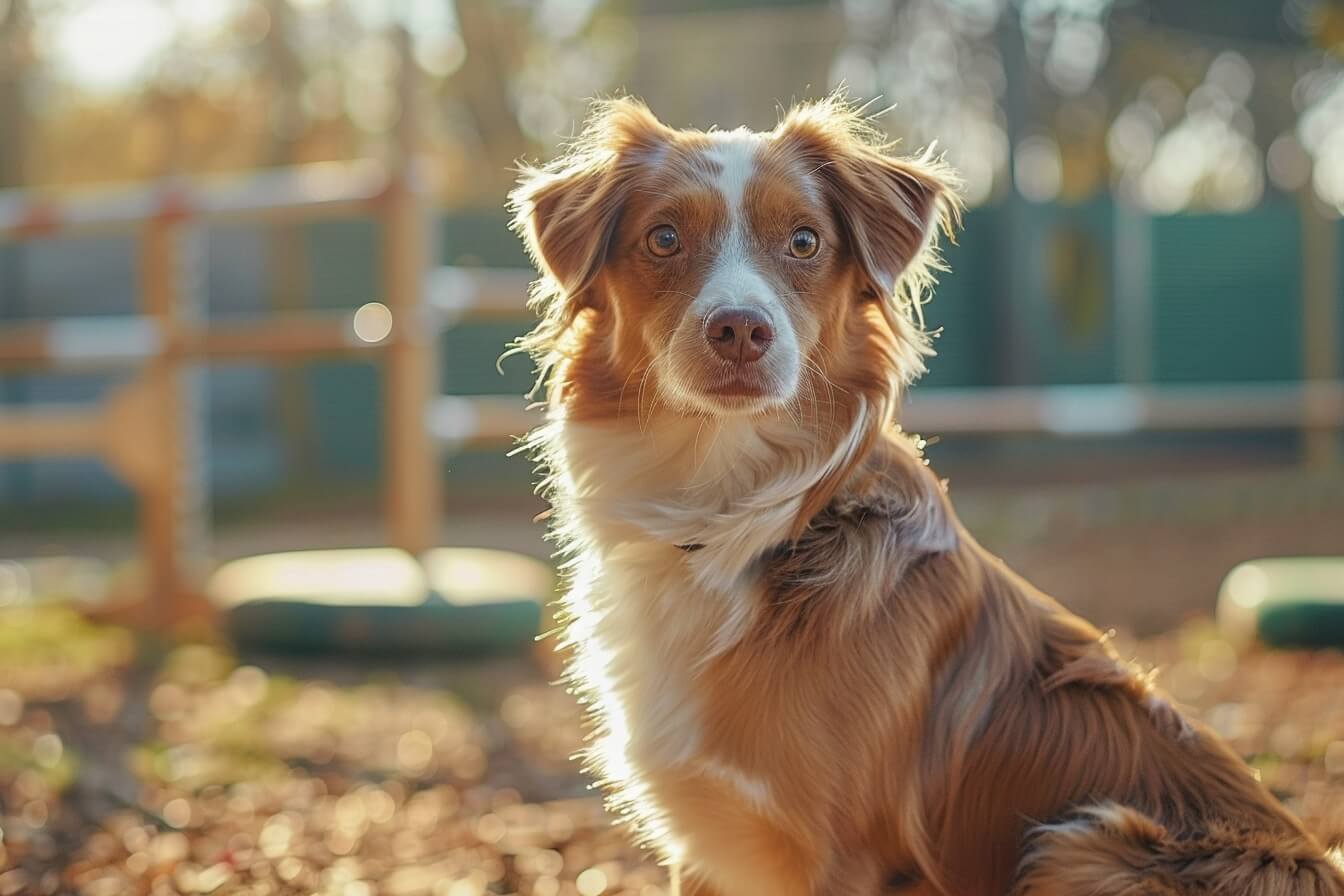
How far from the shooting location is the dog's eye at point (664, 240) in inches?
98.9

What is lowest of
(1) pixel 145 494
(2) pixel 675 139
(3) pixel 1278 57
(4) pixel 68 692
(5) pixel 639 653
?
(4) pixel 68 692

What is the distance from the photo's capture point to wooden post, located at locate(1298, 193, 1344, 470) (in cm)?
1199

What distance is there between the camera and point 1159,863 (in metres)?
2.06

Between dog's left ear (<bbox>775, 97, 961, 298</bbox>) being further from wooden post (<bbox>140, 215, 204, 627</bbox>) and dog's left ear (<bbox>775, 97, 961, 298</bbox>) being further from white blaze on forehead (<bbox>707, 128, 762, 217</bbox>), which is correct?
wooden post (<bbox>140, 215, 204, 627</bbox>)

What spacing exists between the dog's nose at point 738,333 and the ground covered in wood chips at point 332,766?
4.02 feet

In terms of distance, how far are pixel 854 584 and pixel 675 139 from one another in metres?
0.90

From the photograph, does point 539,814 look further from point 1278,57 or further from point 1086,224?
point 1278,57

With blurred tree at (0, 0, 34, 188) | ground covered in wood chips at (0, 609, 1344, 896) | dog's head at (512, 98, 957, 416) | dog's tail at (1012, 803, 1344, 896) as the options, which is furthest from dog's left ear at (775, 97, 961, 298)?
blurred tree at (0, 0, 34, 188)

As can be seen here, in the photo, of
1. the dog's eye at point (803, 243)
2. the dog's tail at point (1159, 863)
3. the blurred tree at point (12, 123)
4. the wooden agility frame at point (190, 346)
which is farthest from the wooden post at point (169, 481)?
the blurred tree at point (12, 123)

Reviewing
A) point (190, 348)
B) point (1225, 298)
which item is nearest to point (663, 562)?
point (190, 348)

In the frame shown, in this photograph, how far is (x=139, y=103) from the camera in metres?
15.3

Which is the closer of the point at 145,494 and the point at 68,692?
the point at 68,692

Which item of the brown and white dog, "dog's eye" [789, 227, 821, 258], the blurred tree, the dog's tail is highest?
the blurred tree

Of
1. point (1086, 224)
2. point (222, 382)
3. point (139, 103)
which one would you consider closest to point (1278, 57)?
point (1086, 224)
